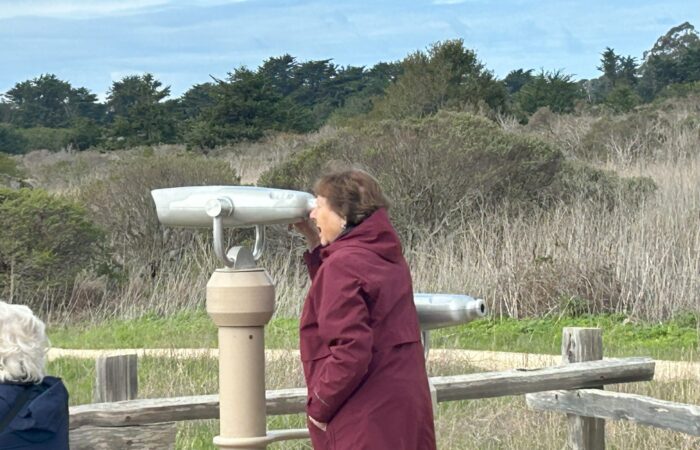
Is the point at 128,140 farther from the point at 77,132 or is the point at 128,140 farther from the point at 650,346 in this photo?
the point at 650,346

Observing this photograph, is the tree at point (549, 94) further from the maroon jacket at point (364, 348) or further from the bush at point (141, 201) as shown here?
the maroon jacket at point (364, 348)

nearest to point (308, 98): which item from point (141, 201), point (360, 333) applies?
point (141, 201)

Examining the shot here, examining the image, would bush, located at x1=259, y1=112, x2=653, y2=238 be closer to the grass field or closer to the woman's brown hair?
the grass field

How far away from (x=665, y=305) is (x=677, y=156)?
298 inches

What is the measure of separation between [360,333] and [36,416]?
1030 millimetres

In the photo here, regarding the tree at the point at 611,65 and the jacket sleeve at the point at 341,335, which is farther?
the tree at the point at 611,65

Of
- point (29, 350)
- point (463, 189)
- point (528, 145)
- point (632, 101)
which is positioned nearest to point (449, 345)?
point (463, 189)

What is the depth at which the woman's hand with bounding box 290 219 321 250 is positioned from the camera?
330 centimetres

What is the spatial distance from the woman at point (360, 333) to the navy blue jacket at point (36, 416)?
777 millimetres

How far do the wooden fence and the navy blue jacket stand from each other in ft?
3.17

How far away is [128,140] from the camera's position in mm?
39719

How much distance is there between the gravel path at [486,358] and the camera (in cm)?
784

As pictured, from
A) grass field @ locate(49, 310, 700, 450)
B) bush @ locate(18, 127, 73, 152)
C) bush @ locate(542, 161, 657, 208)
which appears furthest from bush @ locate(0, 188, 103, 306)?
bush @ locate(18, 127, 73, 152)

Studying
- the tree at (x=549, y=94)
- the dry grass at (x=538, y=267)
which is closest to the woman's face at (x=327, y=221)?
the dry grass at (x=538, y=267)
